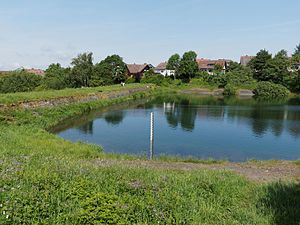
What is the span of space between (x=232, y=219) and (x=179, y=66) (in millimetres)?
83529

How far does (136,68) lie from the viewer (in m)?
104

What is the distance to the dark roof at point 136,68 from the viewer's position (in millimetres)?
102750

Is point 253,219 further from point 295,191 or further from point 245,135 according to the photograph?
point 245,135

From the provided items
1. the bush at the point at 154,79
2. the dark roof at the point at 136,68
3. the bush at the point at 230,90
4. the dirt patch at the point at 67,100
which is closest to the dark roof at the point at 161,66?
the dark roof at the point at 136,68

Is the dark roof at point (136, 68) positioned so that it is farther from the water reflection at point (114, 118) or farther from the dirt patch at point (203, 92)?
the water reflection at point (114, 118)

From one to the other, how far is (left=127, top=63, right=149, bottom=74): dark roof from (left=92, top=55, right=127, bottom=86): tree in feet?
50.0

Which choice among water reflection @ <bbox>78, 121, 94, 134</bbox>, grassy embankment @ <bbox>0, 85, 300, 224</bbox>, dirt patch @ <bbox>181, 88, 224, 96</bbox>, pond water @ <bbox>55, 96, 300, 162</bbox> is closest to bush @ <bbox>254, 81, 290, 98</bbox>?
dirt patch @ <bbox>181, 88, 224, 96</bbox>

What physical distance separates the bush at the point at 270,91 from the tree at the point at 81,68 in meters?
37.2

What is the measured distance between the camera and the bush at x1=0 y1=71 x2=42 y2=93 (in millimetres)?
69250

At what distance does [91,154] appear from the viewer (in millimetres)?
14094

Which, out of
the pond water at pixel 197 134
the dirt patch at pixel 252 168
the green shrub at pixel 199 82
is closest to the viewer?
the dirt patch at pixel 252 168

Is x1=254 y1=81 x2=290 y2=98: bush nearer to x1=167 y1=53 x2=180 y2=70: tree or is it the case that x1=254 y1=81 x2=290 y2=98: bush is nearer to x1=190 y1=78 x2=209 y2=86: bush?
x1=190 y1=78 x2=209 y2=86: bush

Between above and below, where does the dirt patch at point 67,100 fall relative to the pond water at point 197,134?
above

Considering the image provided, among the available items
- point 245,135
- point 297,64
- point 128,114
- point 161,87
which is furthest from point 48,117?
point 297,64
